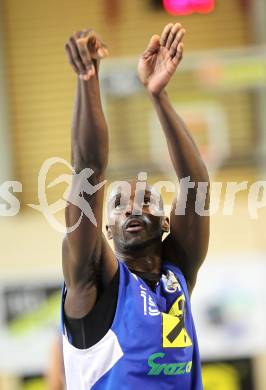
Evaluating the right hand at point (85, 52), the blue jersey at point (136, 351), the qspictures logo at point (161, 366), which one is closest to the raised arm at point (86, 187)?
the right hand at point (85, 52)

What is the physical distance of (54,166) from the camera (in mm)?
10844

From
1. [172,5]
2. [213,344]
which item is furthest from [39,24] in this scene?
[213,344]

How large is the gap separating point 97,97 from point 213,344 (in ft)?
20.3

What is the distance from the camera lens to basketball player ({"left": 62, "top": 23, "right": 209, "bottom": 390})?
13.0 feet

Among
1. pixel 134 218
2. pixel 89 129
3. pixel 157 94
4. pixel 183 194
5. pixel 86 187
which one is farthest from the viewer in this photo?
pixel 183 194

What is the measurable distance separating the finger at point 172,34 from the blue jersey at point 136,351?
100cm

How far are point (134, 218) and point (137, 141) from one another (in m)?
6.09

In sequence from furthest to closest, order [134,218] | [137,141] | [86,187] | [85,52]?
[137,141] → [134,218] → [86,187] → [85,52]

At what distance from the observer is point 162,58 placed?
14.5 ft

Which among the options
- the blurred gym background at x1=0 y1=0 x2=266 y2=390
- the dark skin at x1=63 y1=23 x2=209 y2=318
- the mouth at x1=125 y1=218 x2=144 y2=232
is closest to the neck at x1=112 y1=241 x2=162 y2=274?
the dark skin at x1=63 y1=23 x2=209 y2=318

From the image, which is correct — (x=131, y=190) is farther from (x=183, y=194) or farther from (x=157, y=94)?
(x=157, y=94)

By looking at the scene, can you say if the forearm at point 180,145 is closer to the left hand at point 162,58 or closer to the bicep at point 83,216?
the left hand at point 162,58

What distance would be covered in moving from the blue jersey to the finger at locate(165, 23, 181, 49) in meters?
1.00

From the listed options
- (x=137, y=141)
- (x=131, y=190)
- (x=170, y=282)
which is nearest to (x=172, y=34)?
(x=131, y=190)
